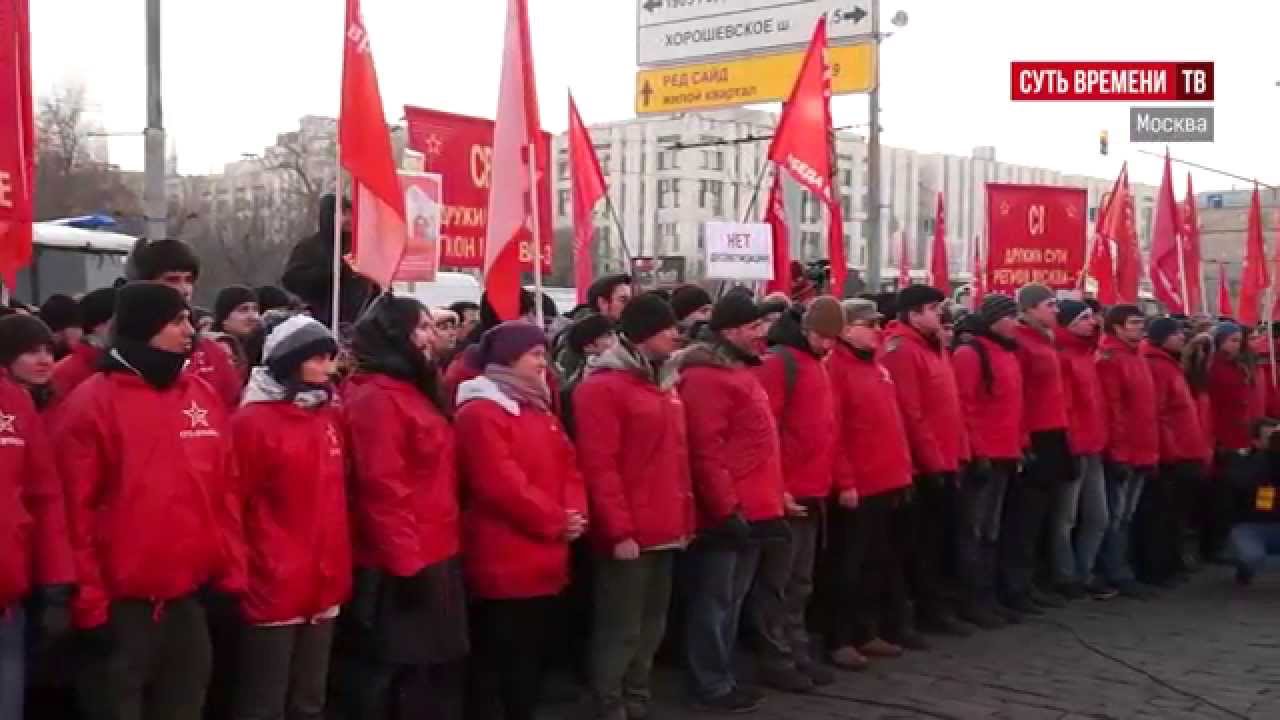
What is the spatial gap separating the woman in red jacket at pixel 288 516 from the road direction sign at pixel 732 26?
18.0 m

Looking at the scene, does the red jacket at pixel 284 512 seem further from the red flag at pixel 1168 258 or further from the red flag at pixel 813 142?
the red flag at pixel 1168 258

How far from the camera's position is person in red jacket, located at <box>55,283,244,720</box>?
4.47 meters

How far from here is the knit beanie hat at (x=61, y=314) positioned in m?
7.25

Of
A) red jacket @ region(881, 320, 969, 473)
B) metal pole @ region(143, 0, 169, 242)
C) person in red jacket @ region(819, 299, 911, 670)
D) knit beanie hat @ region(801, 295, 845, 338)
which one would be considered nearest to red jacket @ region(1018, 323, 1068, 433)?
red jacket @ region(881, 320, 969, 473)

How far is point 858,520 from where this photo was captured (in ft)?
24.9

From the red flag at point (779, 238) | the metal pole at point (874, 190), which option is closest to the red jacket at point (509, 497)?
the red flag at point (779, 238)

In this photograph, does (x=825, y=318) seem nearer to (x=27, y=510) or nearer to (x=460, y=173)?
(x=27, y=510)

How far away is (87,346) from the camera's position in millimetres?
5766

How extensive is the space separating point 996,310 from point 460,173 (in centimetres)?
433

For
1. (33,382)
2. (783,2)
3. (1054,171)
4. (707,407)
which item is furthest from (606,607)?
(1054,171)

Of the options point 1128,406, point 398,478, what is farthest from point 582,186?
point 398,478

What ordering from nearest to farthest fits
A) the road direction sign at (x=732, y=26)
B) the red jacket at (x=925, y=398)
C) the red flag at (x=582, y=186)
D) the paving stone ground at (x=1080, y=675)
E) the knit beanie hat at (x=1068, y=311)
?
1. the paving stone ground at (x=1080, y=675)
2. the red jacket at (x=925, y=398)
3. the knit beanie hat at (x=1068, y=311)
4. the red flag at (x=582, y=186)
5. the road direction sign at (x=732, y=26)

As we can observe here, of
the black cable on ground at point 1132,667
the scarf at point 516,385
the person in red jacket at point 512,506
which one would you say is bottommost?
the black cable on ground at point 1132,667

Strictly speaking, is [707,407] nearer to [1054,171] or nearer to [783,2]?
[783,2]
